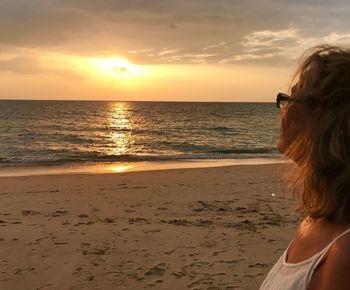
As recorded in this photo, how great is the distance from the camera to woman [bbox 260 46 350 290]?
1199mm

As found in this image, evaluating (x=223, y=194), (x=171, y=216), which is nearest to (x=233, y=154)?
(x=223, y=194)

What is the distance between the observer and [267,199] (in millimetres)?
9398

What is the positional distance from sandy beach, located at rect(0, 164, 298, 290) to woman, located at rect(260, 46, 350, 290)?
145 inches

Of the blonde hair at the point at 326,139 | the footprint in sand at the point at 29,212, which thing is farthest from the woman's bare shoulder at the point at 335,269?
the footprint in sand at the point at 29,212

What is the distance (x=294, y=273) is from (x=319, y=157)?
35 centimetres

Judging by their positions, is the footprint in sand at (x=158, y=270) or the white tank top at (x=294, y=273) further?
the footprint in sand at (x=158, y=270)

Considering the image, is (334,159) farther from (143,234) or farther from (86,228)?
(86,228)

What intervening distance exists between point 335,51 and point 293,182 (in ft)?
1.64

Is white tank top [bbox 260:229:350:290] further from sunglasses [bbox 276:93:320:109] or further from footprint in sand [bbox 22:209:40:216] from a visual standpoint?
footprint in sand [bbox 22:209:40:216]

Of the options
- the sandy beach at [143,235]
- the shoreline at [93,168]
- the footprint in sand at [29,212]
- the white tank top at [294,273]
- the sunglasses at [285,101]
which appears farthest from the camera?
the shoreline at [93,168]

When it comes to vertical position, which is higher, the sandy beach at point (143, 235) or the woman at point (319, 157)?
the woman at point (319, 157)

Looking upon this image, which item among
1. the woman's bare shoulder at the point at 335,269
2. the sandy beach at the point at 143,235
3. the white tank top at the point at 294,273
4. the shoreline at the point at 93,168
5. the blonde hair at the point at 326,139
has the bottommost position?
the shoreline at the point at 93,168

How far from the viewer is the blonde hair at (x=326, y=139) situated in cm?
123

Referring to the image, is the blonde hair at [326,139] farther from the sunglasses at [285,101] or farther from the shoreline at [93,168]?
the shoreline at [93,168]
